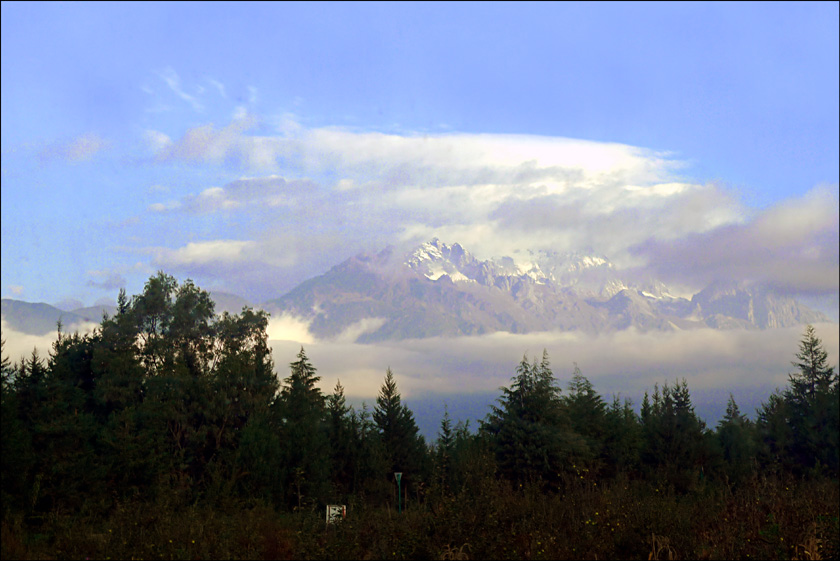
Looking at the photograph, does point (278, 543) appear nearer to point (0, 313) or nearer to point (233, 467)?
point (0, 313)

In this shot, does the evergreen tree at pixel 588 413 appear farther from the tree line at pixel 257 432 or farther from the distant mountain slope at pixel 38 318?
the distant mountain slope at pixel 38 318

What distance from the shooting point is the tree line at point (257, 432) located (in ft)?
92.8

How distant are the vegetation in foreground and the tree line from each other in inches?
4.8

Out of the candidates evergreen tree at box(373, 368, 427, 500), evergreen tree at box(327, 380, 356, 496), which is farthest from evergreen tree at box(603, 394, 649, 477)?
evergreen tree at box(327, 380, 356, 496)

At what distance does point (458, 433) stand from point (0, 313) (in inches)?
1945

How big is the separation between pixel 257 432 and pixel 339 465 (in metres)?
8.77

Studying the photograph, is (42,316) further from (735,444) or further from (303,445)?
(735,444)

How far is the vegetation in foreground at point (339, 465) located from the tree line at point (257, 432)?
0.12m

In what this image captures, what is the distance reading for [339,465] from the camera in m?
42.6

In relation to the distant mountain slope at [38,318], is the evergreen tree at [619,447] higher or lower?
lower

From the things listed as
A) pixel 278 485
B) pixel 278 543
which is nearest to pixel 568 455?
pixel 278 485

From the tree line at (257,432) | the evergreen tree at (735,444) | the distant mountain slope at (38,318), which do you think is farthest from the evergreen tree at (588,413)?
the distant mountain slope at (38,318)

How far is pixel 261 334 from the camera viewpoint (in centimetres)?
5016

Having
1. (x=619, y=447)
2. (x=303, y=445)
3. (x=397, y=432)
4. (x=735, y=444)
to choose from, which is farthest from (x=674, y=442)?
(x=303, y=445)
